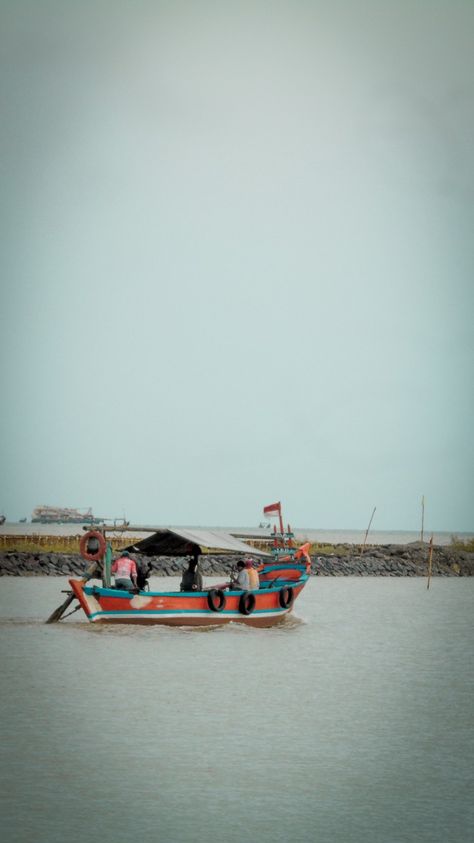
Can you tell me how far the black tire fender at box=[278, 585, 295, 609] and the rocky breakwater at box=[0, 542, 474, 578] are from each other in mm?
22459

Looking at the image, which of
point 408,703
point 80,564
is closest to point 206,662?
point 408,703

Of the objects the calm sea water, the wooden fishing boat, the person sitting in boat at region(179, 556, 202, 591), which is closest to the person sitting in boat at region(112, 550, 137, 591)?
the wooden fishing boat

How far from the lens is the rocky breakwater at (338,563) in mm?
57125

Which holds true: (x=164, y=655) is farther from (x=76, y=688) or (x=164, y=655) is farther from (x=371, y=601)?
(x=371, y=601)

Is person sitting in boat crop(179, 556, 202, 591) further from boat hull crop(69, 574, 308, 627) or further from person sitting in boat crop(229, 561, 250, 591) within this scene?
person sitting in boat crop(229, 561, 250, 591)

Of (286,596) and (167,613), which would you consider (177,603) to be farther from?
(286,596)

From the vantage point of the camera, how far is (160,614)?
2811cm

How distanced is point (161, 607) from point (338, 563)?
144ft

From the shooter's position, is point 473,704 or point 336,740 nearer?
point 336,740

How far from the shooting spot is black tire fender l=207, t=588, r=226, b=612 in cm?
2836

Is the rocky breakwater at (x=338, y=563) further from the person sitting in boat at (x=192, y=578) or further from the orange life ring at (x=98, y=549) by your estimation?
the orange life ring at (x=98, y=549)

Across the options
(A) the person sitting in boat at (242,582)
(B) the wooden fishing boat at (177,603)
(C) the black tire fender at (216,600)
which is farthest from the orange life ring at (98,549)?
(A) the person sitting in boat at (242,582)

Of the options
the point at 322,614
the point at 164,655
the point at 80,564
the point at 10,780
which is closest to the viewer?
the point at 10,780

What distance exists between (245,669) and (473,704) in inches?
225
